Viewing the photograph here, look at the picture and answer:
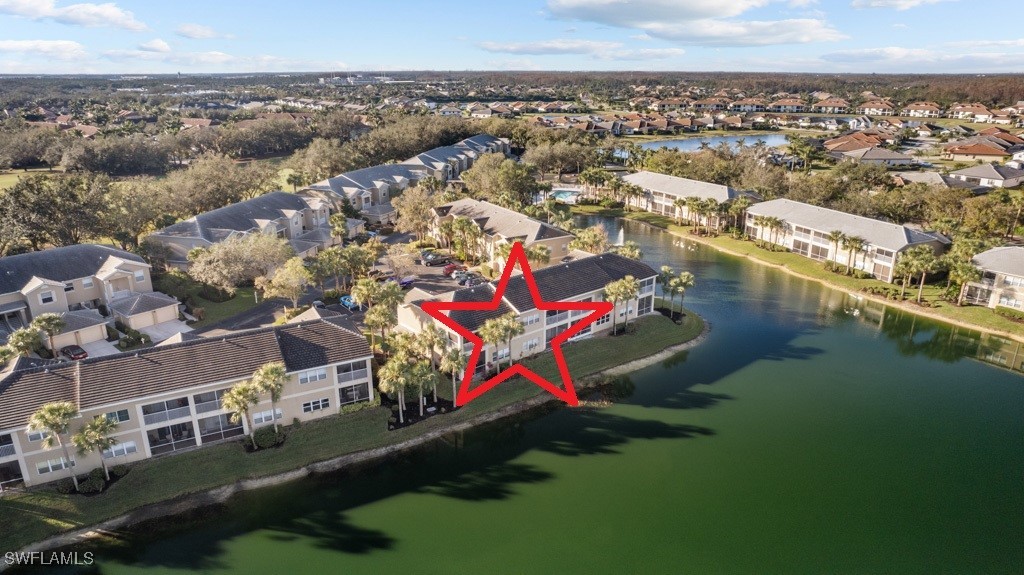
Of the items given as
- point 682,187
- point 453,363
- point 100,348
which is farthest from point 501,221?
point 100,348

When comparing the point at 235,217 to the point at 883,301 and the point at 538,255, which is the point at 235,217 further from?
the point at 883,301

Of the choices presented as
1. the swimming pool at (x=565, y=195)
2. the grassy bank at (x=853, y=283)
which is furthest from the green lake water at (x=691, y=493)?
the swimming pool at (x=565, y=195)

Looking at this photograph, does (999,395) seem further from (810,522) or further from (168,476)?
(168,476)

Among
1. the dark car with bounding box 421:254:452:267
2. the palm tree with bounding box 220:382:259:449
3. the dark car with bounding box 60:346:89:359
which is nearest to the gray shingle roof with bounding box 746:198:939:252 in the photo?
the dark car with bounding box 421:254:452:267

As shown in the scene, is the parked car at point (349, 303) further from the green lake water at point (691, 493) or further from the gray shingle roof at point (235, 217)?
the green lake water at point (691, 493)

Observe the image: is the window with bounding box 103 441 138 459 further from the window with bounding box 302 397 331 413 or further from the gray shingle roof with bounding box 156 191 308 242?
the gray shingle roof with bounding box 156 191 308 242
